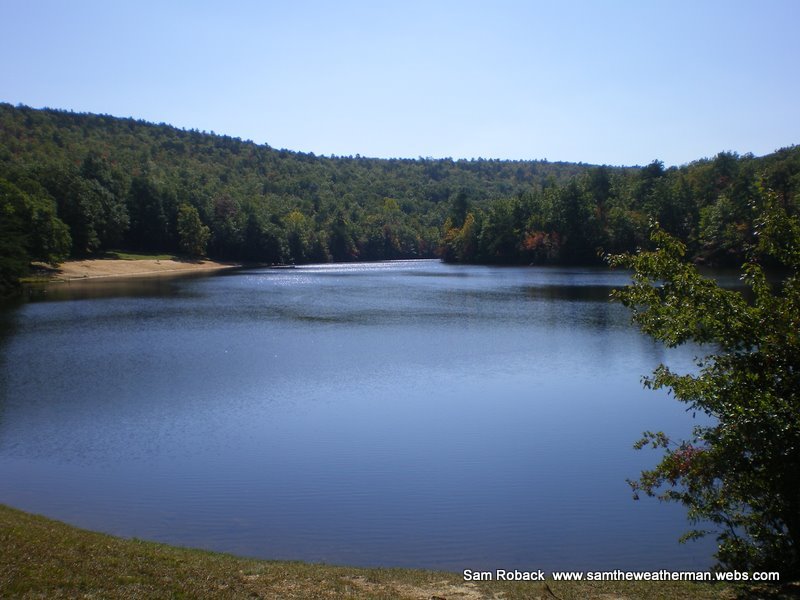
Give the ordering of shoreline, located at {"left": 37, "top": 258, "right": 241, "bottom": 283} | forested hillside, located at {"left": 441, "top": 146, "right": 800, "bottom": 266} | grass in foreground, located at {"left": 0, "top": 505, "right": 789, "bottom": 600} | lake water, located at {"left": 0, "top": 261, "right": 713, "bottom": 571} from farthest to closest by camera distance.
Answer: forested hillside, located at {"left": 441, "top": 146, "right": 800, "bottom": 266}
shoreline, located at {"left": 37, "top": 258, "right": 241, "bottom": 283}
lake water, located at {"left": 0, "top": 261, "right": 713, "bottom": 571}
grass in foreground, located at {"left": 0, "top": 505, "right": 789, "bottom": 600}

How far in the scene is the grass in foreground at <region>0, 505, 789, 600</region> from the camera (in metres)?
7.79

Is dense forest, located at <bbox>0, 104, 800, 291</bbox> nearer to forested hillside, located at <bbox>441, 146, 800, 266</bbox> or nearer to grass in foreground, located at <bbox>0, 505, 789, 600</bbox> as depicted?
forested hillside, located at <bbox>441, 146, 800, 266</bbox>

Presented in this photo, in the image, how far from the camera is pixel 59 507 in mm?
13508

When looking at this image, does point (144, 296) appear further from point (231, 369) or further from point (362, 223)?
point (362, 223)

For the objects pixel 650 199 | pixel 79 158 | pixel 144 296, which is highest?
pixel 79 158

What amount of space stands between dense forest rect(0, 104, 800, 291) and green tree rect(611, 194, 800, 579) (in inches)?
2104

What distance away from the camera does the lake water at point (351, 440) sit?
480 inches

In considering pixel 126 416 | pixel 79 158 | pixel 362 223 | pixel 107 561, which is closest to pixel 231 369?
pixel 126 416

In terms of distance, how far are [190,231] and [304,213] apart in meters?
57.6

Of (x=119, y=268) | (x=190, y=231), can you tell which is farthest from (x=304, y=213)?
(x=119, y=268)

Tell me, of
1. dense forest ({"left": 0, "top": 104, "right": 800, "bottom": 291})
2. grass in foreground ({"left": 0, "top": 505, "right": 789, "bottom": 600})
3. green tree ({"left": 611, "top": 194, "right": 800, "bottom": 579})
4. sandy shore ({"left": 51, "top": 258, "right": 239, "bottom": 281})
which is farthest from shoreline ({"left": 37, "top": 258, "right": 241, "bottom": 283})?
green tree ({"left": 611, "top": 194, "right": 800, "bottom": 579})

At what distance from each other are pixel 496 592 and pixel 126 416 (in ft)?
49.5

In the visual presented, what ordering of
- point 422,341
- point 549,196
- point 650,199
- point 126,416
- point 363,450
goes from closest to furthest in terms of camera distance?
point 363,450
point 126,416
point 422,341
point 650,199
point 549,196

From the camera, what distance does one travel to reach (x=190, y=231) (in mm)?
111312
